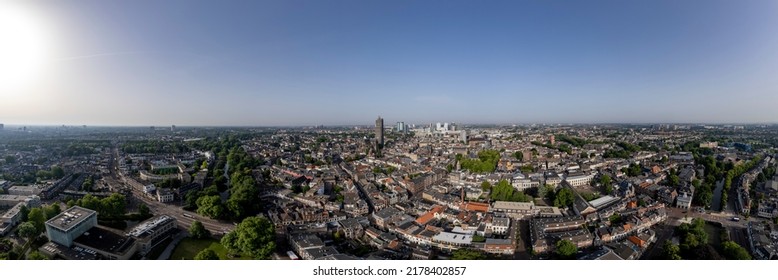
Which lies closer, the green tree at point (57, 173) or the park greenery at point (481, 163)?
the green tree at point (57, 173)

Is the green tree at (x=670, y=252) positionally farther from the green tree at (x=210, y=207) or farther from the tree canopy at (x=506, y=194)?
the green tree at (x=210, y=207)

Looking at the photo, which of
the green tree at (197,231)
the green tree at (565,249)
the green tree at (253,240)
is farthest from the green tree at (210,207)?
the green tree at (565,249)

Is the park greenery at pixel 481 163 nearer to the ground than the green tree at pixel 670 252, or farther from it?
farther from it

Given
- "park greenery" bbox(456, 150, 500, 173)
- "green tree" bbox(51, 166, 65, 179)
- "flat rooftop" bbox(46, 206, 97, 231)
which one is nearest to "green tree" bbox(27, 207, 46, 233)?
"flat rooftop" bbox(46, 206, 97, 231)

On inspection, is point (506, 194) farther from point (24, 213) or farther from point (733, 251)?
point (24, 213)

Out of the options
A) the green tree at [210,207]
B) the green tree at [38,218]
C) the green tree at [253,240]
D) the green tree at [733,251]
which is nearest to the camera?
the green tree at [733,251]

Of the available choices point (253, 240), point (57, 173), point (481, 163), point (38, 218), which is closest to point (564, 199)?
point (481, 163)

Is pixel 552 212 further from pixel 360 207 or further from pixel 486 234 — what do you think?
pixel 360 207

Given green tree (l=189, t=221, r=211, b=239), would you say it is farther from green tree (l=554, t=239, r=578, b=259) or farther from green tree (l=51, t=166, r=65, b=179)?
green tree (l=554, t=239, r=578, b=259)
